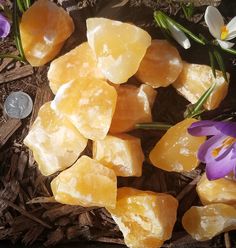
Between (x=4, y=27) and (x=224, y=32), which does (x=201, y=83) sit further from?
(x=4, y=27)

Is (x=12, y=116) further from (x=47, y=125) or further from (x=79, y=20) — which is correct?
(x=79, y=20)

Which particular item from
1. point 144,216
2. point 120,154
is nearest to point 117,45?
point 120,154

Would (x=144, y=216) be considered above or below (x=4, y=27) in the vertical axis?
below

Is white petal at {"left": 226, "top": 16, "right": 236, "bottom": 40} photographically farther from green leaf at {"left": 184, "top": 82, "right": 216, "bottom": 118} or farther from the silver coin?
the silver coin

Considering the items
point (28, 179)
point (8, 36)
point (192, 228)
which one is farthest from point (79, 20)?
point (192, 228)

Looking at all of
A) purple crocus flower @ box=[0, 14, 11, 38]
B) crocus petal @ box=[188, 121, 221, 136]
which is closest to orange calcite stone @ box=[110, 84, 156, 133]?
crocus petal @ box=[188, 121, 221, 136]
